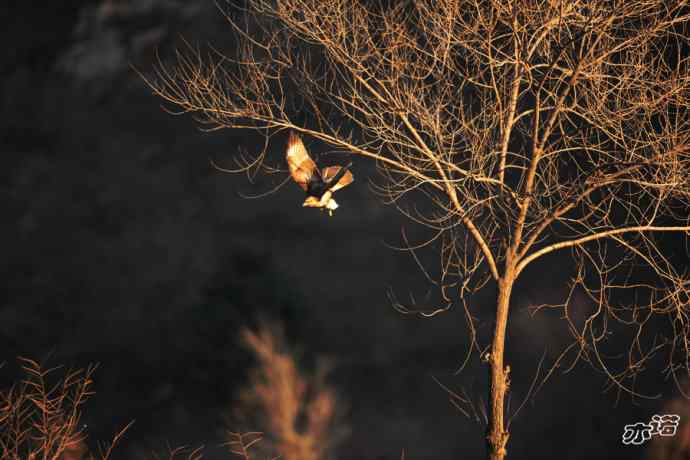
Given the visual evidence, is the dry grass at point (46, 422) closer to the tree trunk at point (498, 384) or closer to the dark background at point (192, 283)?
the tree trunk at point (498, 384)

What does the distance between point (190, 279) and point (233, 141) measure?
5961 mm

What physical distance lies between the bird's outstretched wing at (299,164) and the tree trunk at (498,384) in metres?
2.13

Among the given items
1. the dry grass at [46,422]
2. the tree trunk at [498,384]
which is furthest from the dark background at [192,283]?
the dry grass at [46,422]

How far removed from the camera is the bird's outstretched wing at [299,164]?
816 centimetres

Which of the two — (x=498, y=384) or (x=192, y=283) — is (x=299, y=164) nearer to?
(x=498, y=384)

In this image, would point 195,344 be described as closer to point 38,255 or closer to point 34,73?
point 38,255

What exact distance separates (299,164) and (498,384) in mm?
2852

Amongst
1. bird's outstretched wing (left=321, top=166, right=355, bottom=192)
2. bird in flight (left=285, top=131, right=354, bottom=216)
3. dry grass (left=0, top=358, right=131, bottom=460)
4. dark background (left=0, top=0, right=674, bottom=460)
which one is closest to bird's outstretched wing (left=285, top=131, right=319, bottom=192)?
bird in flight (left=285, top=131, right=354, bottom=216)

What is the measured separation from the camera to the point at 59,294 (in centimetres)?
2795

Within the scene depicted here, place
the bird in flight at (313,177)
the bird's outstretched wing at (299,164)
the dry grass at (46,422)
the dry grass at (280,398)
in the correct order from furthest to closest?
the dry grass at (280,398), the bird's outstretched wing at (299,164), the bird in flight at (313,177), the dry grass at (46,422)

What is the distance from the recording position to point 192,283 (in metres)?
27.0

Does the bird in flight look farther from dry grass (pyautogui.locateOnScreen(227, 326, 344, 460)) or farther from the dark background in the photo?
the dark background

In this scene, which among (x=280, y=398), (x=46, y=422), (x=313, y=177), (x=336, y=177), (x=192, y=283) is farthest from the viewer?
(x=192, y=283)

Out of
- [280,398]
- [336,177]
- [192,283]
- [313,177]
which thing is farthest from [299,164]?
[192,283]
